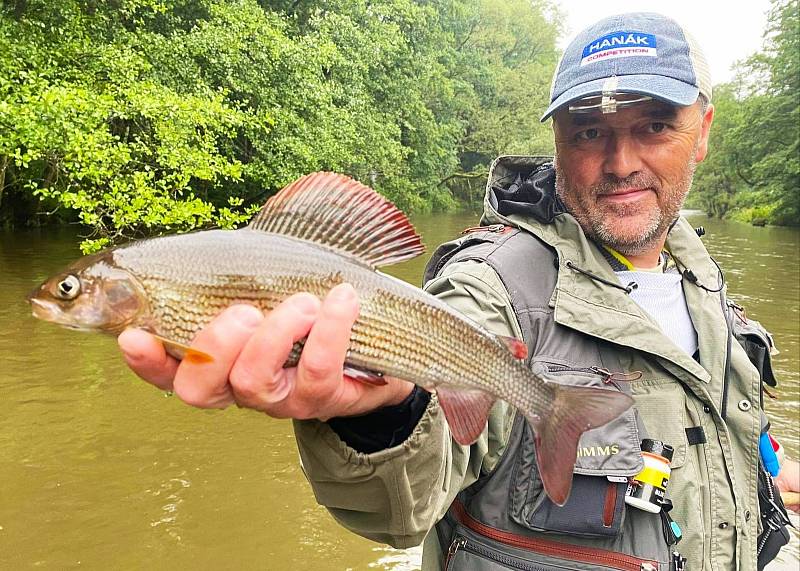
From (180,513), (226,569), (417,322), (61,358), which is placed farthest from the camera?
(61,358)

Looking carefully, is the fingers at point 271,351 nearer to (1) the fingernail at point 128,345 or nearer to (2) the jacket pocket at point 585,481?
(1) the fingernail at point 128,345

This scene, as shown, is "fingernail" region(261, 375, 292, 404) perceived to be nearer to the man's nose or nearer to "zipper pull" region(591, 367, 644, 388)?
"zipper pull" region(591, 367, 644, 388)

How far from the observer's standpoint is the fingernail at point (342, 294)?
143 centimetres

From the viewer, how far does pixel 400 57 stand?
23.0 metres

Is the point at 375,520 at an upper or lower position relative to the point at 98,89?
lower

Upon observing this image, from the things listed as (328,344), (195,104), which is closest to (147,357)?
(328,344)

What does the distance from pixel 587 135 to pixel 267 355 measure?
213 cm

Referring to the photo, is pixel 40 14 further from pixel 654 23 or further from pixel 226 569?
pixel 654 23

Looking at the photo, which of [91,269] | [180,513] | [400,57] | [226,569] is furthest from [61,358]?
[400,57]

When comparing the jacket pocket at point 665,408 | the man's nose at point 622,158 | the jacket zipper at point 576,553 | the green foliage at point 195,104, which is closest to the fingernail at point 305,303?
the jacket zipper at point 576,553

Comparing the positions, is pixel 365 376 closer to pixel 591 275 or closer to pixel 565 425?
pixel 565 425

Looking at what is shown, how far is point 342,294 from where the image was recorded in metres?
1.44

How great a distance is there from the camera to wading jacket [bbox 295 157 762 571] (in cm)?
217

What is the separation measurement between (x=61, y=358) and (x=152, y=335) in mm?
7605
